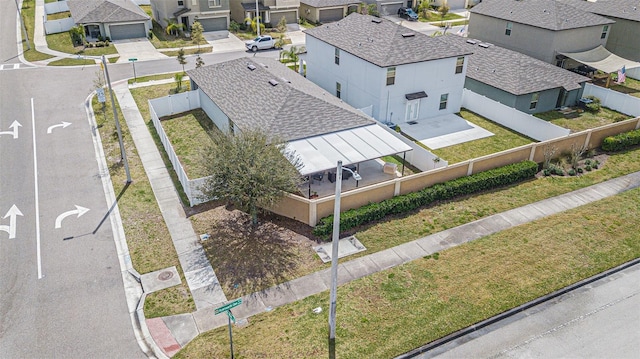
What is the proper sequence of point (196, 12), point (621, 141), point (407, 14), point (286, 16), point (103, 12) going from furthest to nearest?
point (407, 14)
point (286, 16)
point (196, 12)
point (103, 12)
point (621, 141)

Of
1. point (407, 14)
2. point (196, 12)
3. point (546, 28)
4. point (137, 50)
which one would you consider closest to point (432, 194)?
point (546, 28)

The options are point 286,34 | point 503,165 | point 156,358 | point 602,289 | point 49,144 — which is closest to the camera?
point 156,358

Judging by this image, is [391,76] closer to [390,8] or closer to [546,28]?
[546,28]

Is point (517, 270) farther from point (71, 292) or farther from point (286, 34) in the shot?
point (286, 34)

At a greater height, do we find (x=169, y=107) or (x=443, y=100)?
(x=443, y=100)

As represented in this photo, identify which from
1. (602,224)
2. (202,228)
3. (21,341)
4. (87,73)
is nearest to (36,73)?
(87,73)

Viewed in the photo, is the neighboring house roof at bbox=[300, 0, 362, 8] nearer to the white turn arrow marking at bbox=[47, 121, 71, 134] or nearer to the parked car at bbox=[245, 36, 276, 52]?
the parked car at bbox=[245, 36, 276, 52]
